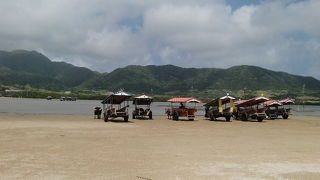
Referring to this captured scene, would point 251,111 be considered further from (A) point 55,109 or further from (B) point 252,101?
(A) point 55,109

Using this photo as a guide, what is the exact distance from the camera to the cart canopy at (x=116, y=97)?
3662cm

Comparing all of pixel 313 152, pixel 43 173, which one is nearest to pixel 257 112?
pixel 313 152

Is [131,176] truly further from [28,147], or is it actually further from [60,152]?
[28,147]

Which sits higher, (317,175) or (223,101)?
(223,101)

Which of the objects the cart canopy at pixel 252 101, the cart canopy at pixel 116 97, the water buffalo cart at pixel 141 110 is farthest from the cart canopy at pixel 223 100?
the cart canopy at pixel 116 97

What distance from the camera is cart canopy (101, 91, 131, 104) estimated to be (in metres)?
36.6

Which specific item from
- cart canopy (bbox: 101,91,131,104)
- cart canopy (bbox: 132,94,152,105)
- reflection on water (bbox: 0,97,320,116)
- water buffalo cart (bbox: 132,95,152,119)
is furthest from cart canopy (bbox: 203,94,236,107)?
reflection on water (bbox: 0,97,320,116)

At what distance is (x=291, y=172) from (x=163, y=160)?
177 inches

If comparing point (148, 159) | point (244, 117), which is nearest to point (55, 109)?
point (244, 117)

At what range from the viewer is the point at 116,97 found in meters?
37.6

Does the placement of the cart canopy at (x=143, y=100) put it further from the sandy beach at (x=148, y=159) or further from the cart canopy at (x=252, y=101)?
the sandy beach at (x=148, y=159)

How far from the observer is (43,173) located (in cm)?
1103

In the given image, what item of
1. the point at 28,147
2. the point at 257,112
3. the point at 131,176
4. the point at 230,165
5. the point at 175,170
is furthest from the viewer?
the point at 257,112

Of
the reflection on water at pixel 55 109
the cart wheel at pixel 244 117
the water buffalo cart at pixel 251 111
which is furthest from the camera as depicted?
the reflection on water at pixel 55 109
